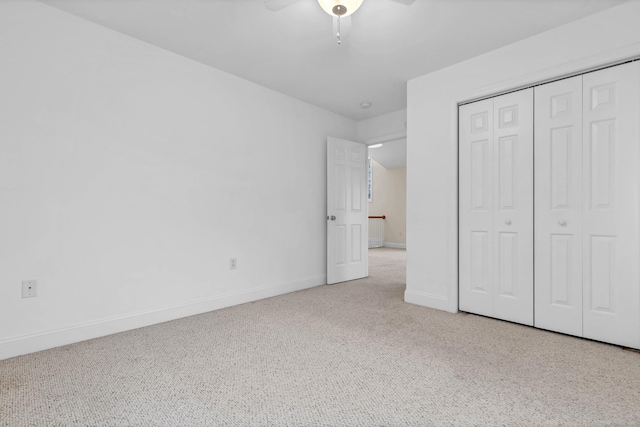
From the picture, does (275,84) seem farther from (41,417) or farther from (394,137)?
(41,417)

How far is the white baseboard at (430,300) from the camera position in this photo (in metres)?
3.14

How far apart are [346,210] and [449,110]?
192 centimetres

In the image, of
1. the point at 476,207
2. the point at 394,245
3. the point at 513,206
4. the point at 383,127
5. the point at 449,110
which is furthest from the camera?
the point at 394,245

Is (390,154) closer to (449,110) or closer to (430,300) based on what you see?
(449,110)

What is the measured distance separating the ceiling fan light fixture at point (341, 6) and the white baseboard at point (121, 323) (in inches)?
104

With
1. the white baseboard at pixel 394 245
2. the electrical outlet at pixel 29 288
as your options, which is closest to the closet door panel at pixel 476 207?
the electrical outlet at pixel 29 288

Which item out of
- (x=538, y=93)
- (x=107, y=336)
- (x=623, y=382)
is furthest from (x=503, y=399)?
(x=107, y=336)

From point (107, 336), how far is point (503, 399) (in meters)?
2.67

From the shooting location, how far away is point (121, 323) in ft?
8.52

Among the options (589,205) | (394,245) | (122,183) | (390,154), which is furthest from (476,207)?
(394,245)

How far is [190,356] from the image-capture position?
212cm

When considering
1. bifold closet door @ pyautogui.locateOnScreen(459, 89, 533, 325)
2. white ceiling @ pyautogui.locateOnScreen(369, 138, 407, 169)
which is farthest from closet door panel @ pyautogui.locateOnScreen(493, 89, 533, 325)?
white ceiling @ pyautogui.locateOnScreen(369, 138, 407, 169)

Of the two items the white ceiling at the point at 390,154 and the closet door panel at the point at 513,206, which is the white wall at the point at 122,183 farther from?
the white ceiling at the point at 390,154

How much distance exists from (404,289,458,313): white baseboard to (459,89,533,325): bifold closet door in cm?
12
